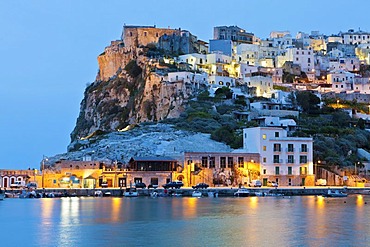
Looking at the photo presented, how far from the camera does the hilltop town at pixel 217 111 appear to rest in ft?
238

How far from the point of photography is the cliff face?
328 ft

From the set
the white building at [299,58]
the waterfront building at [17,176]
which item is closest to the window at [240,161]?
the waterfront building at [17,176]

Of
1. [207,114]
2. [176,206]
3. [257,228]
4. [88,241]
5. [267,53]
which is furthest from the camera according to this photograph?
[267,53]

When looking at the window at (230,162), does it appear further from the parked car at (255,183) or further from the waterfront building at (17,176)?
the waterfront building at (17,176)

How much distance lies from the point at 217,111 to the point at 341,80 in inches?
1278

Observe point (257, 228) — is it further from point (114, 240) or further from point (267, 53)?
point (267, 53)

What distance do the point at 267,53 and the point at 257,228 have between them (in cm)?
9158

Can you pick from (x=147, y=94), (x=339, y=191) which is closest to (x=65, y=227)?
(x=339, y=191)

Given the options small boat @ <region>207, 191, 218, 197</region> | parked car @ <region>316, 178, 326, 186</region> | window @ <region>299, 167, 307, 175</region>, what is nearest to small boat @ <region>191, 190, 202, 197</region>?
small boat @ <region>207, 191, 218, 197</region>

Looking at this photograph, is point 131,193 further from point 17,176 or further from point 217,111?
point 217,111

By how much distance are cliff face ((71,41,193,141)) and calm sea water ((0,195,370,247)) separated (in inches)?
1595

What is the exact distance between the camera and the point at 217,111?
9506cm

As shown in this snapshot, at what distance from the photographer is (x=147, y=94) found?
345 feet

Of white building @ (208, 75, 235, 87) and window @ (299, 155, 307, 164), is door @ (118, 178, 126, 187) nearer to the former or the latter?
window @ (299, 155, 307, 164)
